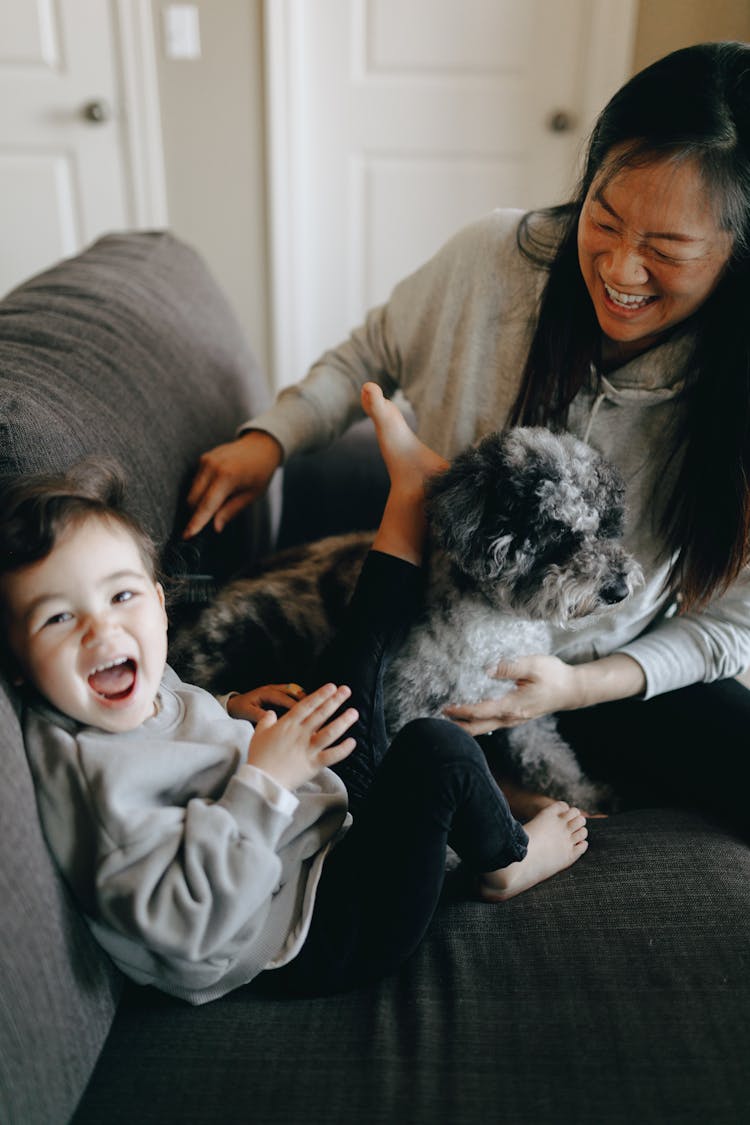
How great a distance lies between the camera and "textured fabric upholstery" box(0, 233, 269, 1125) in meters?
0.75

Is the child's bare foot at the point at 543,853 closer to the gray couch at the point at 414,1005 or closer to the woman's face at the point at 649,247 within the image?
the gray couch at the point at 414,1005

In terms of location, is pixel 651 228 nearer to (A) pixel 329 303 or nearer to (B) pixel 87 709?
(B) pixel 87 709

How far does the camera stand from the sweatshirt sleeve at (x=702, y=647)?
1308 mm

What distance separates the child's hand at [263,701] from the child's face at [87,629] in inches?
9.7

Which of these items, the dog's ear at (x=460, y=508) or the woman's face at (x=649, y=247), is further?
the dog's ear at (x=460, y=508)

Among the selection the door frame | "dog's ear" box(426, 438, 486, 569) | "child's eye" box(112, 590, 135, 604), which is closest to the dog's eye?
"dog's ear" box(426, 438, 486, 569)

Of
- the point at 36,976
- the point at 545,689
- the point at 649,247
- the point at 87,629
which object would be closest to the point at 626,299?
the point at 649,247

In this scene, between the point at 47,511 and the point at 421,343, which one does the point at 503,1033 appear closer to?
the point at 47,511

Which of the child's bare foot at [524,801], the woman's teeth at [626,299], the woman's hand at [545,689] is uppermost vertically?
the woman's teeth at [626,299]

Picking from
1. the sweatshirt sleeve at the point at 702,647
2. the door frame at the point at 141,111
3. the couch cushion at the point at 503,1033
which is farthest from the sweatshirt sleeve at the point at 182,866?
the door frame at the point at 141,111

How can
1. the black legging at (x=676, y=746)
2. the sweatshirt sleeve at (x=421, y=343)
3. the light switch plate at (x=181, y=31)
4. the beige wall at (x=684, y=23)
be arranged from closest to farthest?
1. the black legging at (x=676, y=746)
2. the sweatshirt sleeve at (x=421, y=343)
3. the beige wall at (x=684, y=23)
4. the light switch plate at (x=181, y=31)

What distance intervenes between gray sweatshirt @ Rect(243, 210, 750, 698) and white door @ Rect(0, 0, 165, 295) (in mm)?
2141

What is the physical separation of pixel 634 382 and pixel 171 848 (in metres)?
0.91

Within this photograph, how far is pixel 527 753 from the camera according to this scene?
1396mm
